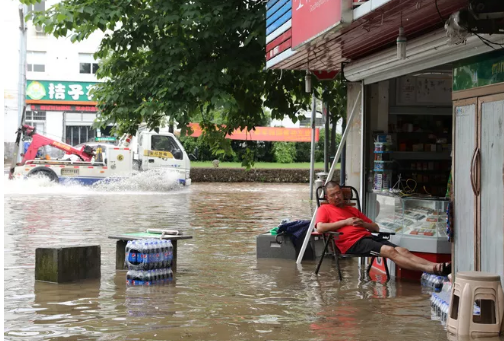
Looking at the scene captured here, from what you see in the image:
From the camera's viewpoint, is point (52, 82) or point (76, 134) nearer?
point (52, 82)

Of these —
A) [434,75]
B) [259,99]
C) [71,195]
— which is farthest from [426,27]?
[71,195]

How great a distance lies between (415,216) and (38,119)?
4162 centimetres

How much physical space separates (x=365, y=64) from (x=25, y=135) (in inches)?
905

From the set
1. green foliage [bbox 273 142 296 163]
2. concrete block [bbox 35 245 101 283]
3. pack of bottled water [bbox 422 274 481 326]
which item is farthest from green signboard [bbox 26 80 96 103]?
pack of bottled water [bbox 422 274 481 326]

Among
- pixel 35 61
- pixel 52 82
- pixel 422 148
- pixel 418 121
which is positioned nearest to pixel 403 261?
pixel 422 148

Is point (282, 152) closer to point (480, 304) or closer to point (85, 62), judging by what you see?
point (85, 62)

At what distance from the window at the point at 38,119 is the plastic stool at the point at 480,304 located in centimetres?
4439

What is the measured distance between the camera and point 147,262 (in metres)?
9.51

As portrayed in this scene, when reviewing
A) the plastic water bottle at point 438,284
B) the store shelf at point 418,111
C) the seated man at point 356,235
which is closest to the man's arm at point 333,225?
the seated man at point 356,235

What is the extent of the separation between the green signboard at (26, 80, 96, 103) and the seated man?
3940 cm

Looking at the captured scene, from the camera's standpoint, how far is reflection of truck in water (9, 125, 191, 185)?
29953 mm

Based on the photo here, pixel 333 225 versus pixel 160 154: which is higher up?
pixel 160 154

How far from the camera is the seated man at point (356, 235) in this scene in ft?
31.1

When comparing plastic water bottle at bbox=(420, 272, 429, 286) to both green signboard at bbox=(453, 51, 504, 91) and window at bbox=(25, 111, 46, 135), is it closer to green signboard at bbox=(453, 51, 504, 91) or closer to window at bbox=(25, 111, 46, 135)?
green signboard at bbox=(453, 51, 504, 91)
